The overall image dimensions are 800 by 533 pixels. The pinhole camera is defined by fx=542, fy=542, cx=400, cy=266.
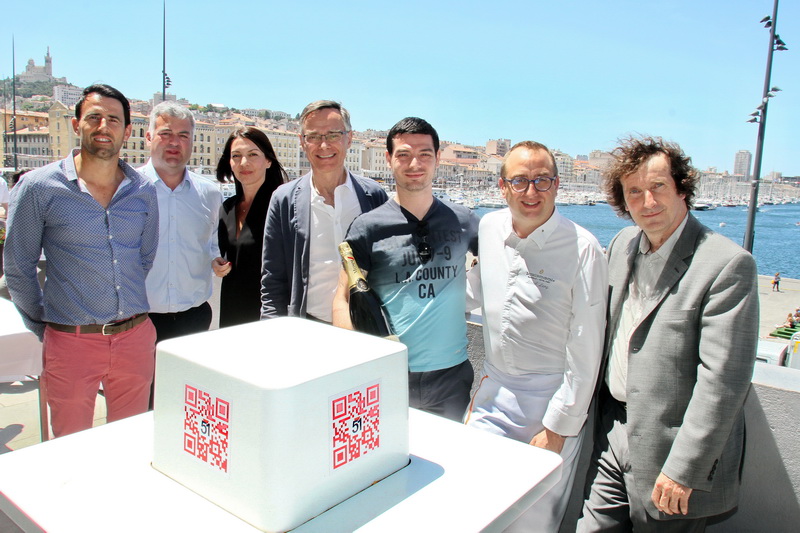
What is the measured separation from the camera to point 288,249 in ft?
7.90

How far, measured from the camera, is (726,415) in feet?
4.92

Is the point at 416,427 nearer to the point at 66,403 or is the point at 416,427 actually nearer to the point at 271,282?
the point at 271,282

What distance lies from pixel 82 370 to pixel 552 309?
1910 mm

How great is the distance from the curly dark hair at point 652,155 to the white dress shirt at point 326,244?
111 centimetres

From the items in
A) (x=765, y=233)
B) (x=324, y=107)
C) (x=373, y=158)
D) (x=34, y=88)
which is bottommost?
(x=765, y=233)

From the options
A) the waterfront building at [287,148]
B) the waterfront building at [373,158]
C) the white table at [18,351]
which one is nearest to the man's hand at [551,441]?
the white table at [18,351]

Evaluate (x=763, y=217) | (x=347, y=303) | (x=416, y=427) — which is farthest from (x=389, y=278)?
(x=763, y=217)

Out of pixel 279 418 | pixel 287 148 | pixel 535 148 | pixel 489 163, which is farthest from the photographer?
pixel 489 163

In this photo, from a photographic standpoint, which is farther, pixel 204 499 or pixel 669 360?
pixel 669 360

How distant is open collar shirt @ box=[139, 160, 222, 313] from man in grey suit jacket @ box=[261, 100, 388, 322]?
617mm

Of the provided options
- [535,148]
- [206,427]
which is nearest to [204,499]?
[206,427]

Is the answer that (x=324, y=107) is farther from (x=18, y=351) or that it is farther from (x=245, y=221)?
(x=18, y=351)

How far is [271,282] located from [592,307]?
1377 mm

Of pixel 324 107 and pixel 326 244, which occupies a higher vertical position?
pixel 324 107
